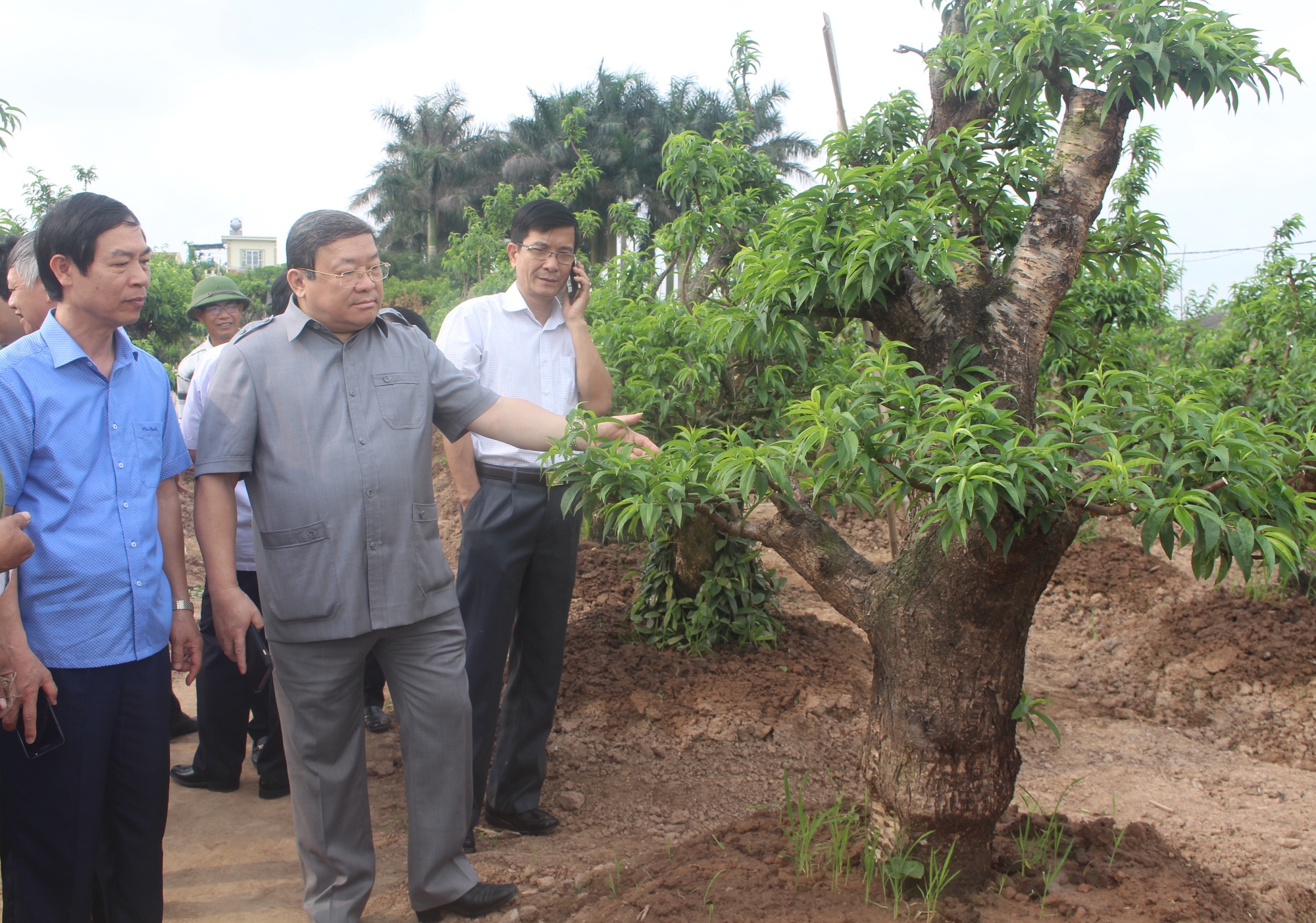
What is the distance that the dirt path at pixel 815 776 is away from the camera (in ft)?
8.50

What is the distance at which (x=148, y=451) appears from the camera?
2.29m

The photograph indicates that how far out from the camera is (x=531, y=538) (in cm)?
303

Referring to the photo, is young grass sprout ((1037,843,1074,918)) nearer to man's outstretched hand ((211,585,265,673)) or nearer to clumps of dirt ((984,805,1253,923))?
clumps of dirt ((984,805,1253,923))

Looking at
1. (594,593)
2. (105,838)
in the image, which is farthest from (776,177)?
(105,838)

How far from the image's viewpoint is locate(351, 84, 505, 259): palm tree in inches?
1485

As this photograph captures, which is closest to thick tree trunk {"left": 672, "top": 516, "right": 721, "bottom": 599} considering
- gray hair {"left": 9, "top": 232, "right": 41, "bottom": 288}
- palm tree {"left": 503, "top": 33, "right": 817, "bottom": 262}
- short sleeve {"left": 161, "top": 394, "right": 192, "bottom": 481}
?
short sleeve {"left": 161, "top": 394, "right": 192, "bottom": 481}

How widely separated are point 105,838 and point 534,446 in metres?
1.44

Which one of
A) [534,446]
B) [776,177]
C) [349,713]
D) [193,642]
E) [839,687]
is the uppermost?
[776,177]

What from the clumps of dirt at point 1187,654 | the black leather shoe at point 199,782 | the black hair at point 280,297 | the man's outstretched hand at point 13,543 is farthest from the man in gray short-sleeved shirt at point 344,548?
the clumps of dirt at point 1187,654

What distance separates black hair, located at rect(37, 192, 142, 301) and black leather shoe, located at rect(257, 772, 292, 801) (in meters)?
2.21

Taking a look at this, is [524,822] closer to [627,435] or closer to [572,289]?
[627,435]

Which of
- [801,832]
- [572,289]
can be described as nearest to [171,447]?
[572,289]

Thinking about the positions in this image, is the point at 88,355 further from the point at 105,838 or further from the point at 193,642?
the point at 105,838

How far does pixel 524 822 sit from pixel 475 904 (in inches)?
24.3
